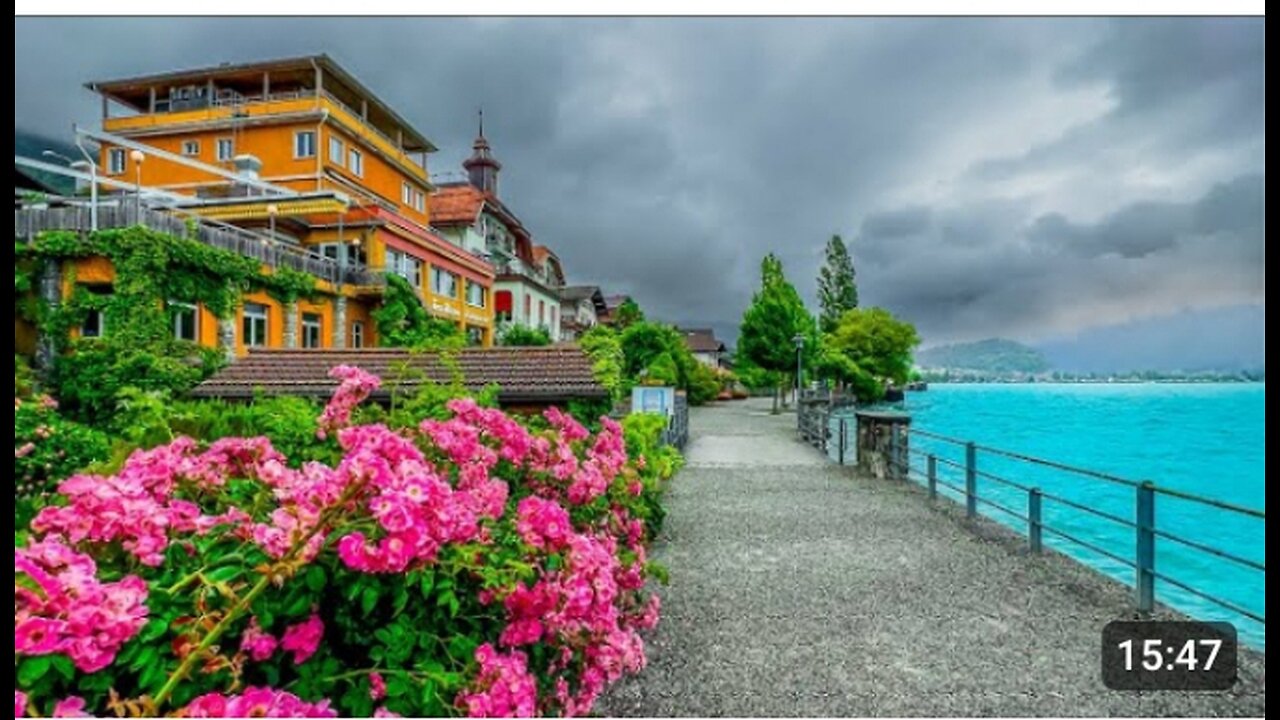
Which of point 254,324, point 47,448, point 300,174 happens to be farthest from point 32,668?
point 300,174

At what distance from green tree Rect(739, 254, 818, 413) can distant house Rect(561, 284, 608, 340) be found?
11.2 meters

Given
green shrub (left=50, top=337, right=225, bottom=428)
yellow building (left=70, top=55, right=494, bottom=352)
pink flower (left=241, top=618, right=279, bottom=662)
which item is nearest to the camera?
pink flower (left=241, top=618, right=279, bottom=662)

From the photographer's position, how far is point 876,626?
13.3 feet

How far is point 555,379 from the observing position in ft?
23.0

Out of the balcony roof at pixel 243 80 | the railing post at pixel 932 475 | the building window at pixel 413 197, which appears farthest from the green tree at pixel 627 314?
the railing post at pixel 932 475

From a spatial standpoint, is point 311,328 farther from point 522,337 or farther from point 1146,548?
Result: point 1146,548

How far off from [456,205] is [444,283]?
727 cm

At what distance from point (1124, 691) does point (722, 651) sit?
5.90ft

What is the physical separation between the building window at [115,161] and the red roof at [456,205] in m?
10.6

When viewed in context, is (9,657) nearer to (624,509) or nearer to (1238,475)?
(624,509)

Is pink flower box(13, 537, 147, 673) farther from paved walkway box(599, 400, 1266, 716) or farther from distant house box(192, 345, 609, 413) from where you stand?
distant house box(192, 345, 609, 413)
